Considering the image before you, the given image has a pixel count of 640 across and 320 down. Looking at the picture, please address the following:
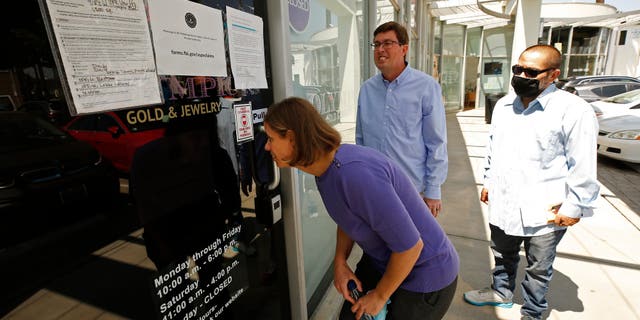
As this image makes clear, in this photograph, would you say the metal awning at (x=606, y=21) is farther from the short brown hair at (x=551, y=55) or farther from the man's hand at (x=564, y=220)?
the man's hand at (x=564, y=220)

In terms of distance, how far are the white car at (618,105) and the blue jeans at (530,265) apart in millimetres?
6501

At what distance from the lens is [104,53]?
0.90 m

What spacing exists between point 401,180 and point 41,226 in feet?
3.51

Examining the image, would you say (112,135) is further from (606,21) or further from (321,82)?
(606,21)

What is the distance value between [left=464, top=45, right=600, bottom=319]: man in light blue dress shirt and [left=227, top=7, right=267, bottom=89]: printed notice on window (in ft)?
5.25

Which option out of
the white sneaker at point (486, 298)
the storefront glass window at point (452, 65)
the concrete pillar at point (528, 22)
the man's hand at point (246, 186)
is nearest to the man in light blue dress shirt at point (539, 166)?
the white sneaker at point (486, 298)

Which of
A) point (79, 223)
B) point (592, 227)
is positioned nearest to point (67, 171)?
point (79, 223)

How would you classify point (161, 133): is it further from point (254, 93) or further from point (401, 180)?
point (401, 180)

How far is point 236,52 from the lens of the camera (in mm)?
1404

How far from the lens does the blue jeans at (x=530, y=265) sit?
206 cm

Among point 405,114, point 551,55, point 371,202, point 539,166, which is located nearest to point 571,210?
point 539,166

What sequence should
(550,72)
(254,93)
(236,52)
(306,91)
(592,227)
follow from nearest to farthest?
(236,52) → (254,93) → (550,72) → (306,91) → (592,227)

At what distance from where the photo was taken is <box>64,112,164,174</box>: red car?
0.87m

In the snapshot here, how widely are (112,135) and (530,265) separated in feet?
8.10
